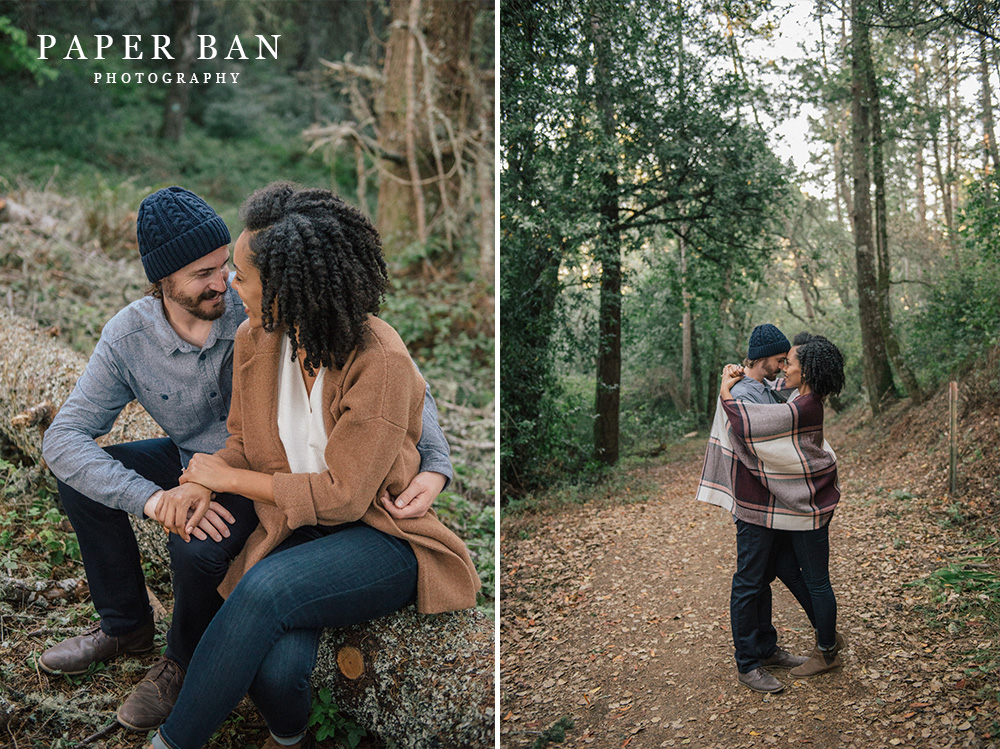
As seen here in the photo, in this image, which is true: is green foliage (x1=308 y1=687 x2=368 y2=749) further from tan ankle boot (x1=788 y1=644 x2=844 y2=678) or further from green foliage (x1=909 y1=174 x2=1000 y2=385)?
green foliage (x1=909 y1=174 x2=1000 y2=385)

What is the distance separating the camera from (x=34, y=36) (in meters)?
12.4

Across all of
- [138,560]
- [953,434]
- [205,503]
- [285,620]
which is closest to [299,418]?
[205,503]

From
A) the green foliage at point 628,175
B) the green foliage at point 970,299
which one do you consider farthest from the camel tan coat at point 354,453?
the green foliage at point 970,299

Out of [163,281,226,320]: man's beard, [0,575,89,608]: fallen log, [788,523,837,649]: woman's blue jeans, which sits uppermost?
[163,281,226,320]: man's beard

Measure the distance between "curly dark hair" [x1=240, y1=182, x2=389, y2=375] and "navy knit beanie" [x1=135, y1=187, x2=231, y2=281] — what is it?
369 millimetres

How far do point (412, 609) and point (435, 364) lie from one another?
4.63 m

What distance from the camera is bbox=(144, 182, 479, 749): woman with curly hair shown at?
205 centimetres

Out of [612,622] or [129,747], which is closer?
[129,747]

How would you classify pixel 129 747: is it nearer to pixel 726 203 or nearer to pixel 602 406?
pixel 602 406

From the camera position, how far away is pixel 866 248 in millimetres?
2531

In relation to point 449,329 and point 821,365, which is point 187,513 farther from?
point 449,329

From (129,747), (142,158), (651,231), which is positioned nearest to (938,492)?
(651,231)

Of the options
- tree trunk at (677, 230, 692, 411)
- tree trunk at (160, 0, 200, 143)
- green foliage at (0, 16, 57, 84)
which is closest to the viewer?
tree trunk at (677, 230, 692, 411)

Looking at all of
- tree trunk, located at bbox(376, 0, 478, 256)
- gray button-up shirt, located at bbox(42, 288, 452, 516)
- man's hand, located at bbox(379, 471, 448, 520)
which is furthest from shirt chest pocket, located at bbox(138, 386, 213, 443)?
tree trunk, located at bbox(376, 0, 478, 256)
